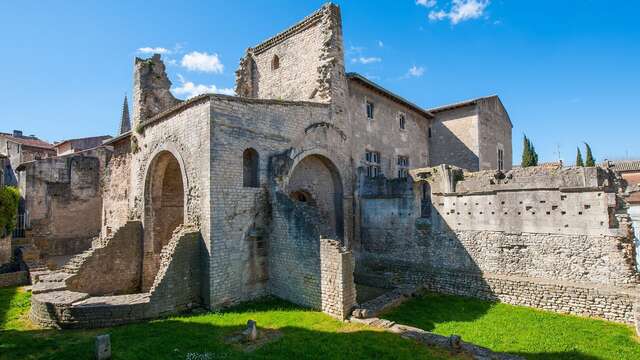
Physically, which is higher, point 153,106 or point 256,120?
point 153,106

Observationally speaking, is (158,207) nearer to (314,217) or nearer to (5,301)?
(5,301)

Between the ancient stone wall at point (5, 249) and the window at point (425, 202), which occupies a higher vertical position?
the window at point (425, 202)

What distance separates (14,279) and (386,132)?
713 inches

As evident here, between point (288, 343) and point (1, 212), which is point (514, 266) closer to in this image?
point (288, 343)

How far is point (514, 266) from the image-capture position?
39.5 ft

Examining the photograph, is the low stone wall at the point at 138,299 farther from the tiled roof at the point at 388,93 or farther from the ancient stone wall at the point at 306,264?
the tiled roof at the point at 388,93

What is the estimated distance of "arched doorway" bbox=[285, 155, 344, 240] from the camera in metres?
14.4

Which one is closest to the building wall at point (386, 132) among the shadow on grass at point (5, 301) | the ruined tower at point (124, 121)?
the shadow on grass at point (5, 301)

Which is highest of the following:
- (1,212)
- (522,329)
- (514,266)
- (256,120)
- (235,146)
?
(256,120)

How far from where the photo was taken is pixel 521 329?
9.70 m

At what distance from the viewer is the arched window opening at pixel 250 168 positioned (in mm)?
11922

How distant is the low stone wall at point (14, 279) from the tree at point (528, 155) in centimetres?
3090

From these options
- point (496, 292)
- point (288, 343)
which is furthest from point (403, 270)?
point (288, 343)

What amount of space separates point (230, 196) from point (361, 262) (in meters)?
7.86
